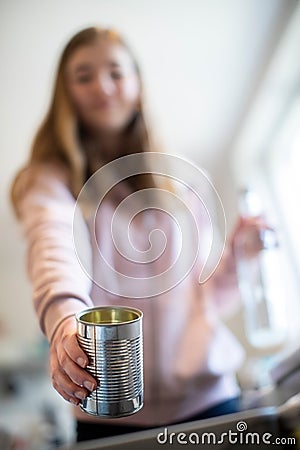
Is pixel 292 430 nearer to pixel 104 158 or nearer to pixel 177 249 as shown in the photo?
pixel 177 249

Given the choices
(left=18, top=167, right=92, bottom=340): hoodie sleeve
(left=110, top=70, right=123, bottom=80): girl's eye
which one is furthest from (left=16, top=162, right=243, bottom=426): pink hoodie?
(left=110, top=70, right=123, bottom=80): girl's eye

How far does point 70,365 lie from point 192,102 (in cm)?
33

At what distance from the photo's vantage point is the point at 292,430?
46 cm

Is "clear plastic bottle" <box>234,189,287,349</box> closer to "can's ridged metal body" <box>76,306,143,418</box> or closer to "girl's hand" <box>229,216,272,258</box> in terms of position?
"girl's hand" <box>229,216,272,258</box>

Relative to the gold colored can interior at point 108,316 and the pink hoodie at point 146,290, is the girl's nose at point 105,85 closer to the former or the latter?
the pink hoodie at point 146,290

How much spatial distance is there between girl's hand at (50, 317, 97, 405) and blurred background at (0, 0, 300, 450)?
9 centimetres

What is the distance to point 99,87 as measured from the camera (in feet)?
1.62

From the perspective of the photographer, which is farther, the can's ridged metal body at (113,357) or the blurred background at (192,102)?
the blurred background at (192,102)

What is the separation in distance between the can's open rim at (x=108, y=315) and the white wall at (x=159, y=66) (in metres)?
0.11

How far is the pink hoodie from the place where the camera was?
0.44 m

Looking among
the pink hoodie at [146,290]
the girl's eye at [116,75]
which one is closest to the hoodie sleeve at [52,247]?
the pink hoodie at [146,290]

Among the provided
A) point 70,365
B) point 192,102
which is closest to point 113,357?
point 70,365

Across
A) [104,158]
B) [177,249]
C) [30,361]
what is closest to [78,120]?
[104,158]

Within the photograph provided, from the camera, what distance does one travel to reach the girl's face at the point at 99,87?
1.61 ft
